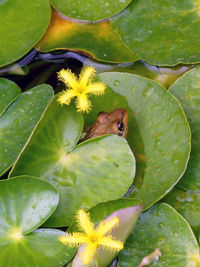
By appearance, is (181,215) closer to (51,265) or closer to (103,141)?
(103,141)

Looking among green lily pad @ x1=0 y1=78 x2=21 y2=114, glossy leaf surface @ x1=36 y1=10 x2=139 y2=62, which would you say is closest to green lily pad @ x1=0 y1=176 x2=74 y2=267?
green lily pad @ x1=0 y1=78 x2=21 y2=114

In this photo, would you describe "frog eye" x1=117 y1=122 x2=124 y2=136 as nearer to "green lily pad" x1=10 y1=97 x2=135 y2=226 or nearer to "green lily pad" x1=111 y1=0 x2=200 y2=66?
"green lily pad" x1=10 y1=97 x2=135 y2=226

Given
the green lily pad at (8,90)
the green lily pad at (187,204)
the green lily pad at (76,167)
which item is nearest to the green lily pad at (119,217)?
the green lily pad at (76,167)

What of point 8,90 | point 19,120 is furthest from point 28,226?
→ point 8,90

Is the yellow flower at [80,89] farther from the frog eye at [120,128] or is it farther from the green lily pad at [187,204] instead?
the green lily pad at [187,204]

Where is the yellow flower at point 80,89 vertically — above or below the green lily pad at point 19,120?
above

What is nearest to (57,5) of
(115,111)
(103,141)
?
(115,111)
